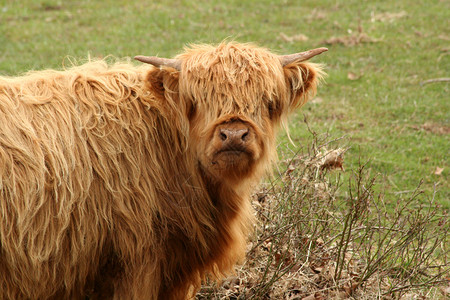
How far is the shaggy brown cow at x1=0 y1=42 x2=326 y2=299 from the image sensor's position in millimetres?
3092

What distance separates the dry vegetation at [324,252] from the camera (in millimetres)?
3730

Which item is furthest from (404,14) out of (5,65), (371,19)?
(5,65)

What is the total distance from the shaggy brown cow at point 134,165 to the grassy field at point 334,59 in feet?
2.65

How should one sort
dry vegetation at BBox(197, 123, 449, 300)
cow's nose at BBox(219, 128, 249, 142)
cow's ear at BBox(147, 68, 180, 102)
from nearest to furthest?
cow's nose at BBox(219, 128, 249, 142) → cow's ear at BBox(147, 68, 180, 102) → dry vegetation at BBox(197, 123, 449, 300)

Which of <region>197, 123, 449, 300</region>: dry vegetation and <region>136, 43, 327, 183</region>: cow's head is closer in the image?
<region>136, 43, 327, 183</region>: cow's head

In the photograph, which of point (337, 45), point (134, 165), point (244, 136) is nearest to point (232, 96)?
point (244, 136)

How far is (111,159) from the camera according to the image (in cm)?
329

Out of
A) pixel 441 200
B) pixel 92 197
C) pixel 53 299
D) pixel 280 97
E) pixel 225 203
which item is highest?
pixel 280 97

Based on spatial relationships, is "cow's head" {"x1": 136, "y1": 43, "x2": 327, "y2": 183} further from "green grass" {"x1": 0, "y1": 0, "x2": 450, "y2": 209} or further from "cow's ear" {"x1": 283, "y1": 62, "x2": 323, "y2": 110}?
"green grass" {"x1": 0, "y1": 0, "x2": 450, "y2": 209}

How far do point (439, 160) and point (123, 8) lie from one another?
6.92 m

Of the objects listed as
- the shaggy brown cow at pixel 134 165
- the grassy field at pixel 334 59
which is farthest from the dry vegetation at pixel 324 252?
the shaggy brown cow at pixel 134 165

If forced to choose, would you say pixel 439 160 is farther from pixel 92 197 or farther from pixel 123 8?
pixel 123 8

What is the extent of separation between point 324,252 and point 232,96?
147 centimetres

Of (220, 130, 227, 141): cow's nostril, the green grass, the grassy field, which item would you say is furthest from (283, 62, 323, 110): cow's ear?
the green grass
